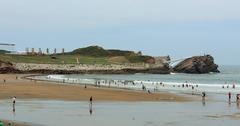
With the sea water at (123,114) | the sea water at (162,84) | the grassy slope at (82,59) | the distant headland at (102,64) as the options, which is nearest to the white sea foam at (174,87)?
the sea water at (162,84)

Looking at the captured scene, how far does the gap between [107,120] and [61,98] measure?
19.2 meters

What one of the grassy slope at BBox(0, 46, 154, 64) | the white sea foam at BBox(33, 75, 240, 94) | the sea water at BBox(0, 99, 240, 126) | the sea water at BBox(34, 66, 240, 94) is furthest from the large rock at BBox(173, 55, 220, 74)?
the sea water at BBox(0, 99, 240, 126)

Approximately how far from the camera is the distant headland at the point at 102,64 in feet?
444

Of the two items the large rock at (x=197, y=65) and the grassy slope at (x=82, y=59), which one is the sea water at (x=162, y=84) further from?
the large rock at (x=197, y=65)

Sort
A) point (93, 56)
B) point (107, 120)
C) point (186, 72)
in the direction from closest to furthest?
1. point (107, 120)
2. point (186, 72)
3. point (93, 56)

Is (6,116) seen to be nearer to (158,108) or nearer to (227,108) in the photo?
(158,108)

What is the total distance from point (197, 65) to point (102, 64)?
30356mm

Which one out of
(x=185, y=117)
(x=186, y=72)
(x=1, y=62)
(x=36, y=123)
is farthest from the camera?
(x=186, y=72)

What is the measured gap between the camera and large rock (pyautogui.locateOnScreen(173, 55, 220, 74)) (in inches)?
6654

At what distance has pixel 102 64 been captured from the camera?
535 ft

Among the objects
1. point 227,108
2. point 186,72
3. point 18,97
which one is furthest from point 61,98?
point 186,72

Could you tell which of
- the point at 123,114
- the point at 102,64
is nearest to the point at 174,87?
the point at 123,114

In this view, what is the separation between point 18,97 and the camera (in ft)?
173

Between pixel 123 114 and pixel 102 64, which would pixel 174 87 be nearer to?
pixel 123 114
